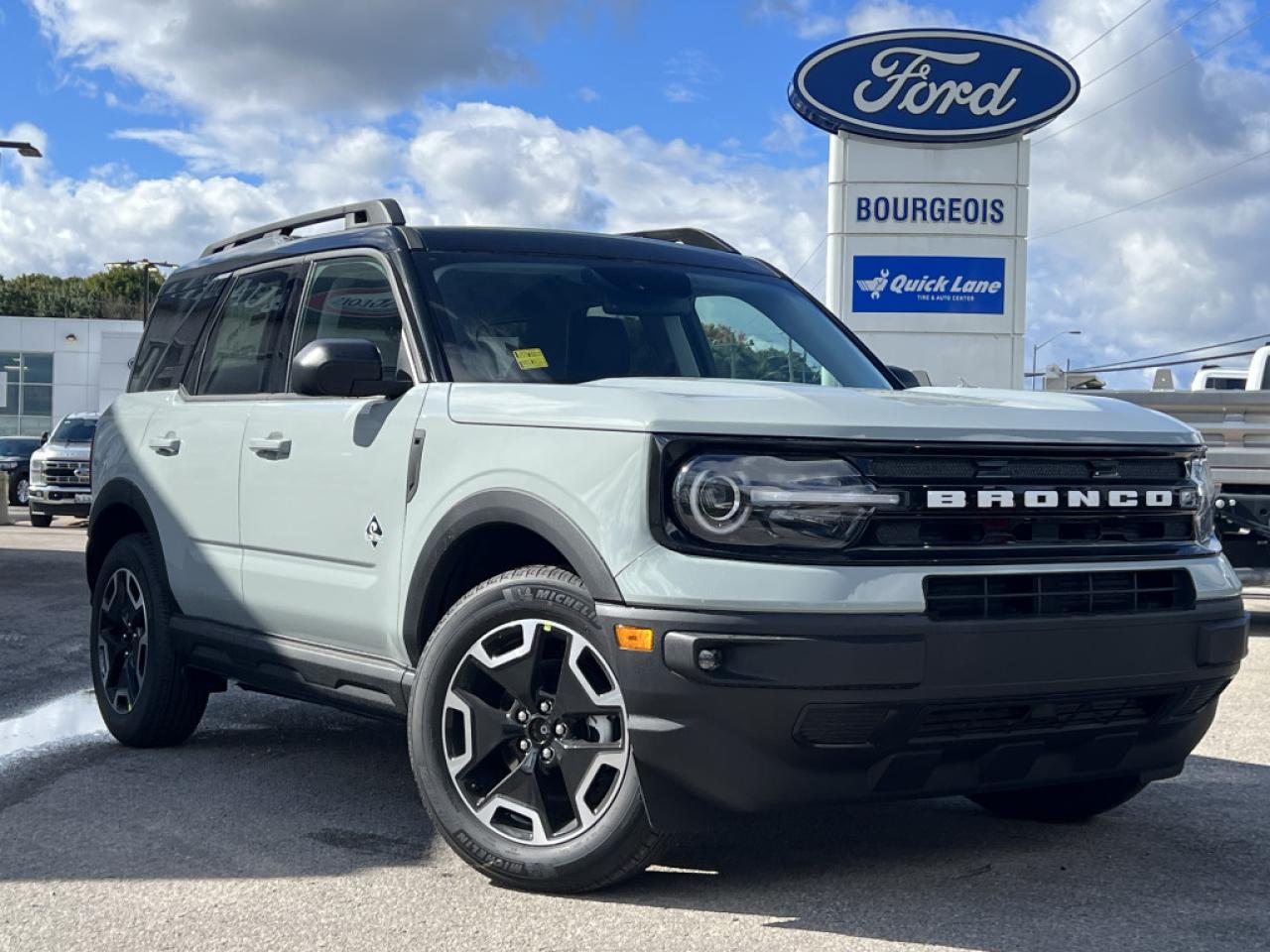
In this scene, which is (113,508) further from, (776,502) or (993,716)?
(993,716)

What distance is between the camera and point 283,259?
5910 millimetres

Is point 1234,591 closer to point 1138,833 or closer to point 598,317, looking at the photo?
point 1138,833

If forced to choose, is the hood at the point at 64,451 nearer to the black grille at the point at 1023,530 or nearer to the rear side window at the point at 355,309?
the rear side window at the point at 355,309

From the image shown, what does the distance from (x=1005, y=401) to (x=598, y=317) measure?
143 cm

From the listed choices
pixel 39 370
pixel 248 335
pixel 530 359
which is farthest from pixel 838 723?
pixel 39 370

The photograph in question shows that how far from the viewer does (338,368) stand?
469 centimetres

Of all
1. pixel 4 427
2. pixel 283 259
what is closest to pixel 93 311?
pixel 4 427

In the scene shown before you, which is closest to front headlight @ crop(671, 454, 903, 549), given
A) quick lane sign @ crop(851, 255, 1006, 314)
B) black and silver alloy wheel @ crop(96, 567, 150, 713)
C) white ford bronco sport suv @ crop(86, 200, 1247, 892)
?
white ford bronco sport suv @ crop(86, 200, 1247, 892)

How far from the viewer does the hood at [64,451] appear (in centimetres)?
2469

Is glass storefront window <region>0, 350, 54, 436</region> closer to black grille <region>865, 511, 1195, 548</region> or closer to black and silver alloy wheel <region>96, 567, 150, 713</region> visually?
black and silver alloy wheel <region>96, 567, 150, 713</region>

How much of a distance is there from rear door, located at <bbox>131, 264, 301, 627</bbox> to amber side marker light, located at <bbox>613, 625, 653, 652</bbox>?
2.13 m

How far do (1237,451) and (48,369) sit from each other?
56.5 meters

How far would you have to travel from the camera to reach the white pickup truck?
10.8m

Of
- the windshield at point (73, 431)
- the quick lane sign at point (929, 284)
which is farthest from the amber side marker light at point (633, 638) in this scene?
the windshield at point (73, 431)
